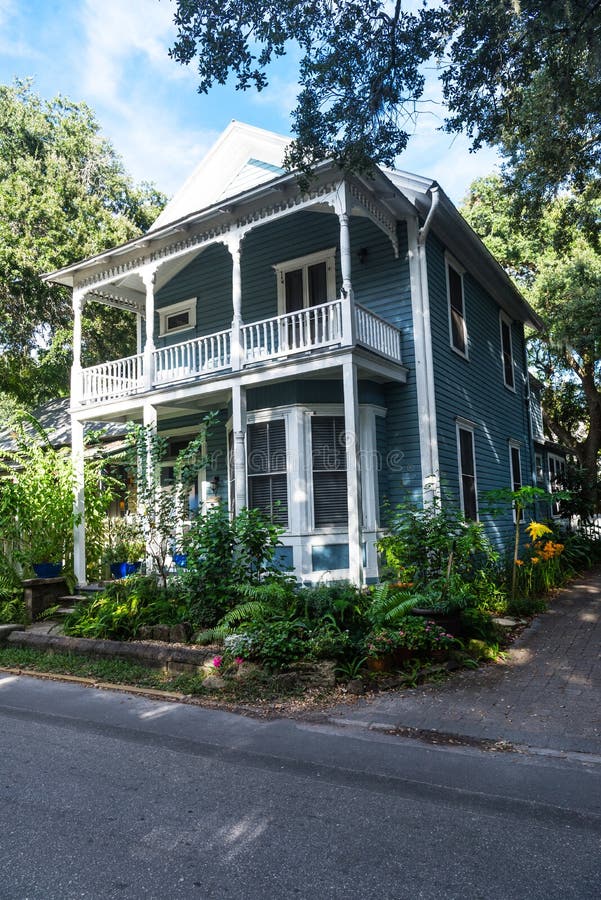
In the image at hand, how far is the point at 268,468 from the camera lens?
10.6 meters

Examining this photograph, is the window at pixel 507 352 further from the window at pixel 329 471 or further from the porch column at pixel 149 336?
the porch column at pixel 149 336

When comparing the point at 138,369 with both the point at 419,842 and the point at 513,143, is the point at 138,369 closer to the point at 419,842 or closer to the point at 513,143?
the point at 513,143

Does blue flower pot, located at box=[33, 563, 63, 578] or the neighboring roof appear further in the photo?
the neighboring roof

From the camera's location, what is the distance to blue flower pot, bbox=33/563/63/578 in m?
10.1

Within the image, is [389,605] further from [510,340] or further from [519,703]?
[510,340]

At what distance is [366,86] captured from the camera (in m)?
7.59

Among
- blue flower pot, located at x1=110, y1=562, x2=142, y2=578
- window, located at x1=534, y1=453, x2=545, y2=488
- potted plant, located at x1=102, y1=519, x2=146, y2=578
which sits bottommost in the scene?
blue flower pot, located at x1=110, y1=562, x2=142, y2=578

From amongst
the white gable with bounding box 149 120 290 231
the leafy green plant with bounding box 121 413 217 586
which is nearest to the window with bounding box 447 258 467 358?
the white gable with bounding box 149 120 290 231

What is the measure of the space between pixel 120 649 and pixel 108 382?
6.26 metres

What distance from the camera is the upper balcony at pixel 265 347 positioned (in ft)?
29.9

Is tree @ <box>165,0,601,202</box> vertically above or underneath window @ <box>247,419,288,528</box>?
above

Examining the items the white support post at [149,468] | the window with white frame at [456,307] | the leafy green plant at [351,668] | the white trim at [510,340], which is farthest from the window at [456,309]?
the leafy green plant at [351,668]

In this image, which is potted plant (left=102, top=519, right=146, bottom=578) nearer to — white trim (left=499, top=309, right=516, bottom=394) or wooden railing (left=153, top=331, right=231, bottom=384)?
wooden railing (left=153, top=331, right=231, bottom=384)

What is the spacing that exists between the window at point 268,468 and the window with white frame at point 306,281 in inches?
93.9
